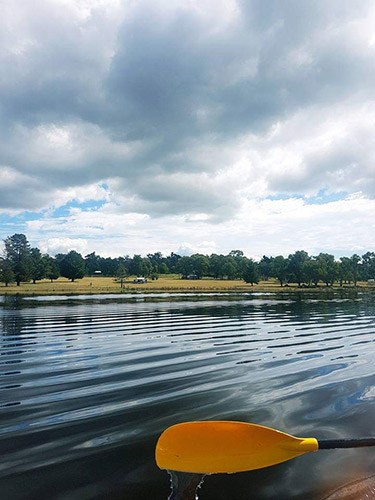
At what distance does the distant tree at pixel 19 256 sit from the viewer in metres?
105

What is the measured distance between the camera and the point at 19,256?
4569 inches

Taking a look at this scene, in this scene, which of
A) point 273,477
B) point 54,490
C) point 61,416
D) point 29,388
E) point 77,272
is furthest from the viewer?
point 77,272

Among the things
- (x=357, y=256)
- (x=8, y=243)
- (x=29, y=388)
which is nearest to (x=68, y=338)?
(x=29, y=388)

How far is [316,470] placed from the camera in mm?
4609

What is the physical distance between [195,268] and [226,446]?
170 metres

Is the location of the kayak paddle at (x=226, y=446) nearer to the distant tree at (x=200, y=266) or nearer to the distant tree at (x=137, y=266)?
the distant tree at (x=137, y=266)

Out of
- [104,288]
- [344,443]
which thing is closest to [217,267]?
[104,288]

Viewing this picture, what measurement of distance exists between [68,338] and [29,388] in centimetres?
753

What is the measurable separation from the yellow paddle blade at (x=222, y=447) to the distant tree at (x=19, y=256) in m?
114

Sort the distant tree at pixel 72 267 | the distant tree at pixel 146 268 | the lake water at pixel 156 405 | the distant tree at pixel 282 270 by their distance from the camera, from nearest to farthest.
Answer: the lake water at pixel 156 405 < the distant tree at pixel 72 267 < the distant tree at pixel 282 270 < the distant tree at pixel 146 268

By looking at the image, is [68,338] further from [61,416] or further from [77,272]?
[77,272]

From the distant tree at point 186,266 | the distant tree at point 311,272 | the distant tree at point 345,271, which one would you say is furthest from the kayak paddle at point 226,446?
the distant tree at point 186,266

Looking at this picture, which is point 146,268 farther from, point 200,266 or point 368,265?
point 368,265

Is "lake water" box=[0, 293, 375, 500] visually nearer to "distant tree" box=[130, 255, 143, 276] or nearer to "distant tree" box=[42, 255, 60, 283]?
"distant tree" box=[42, 255, 60, 283]
